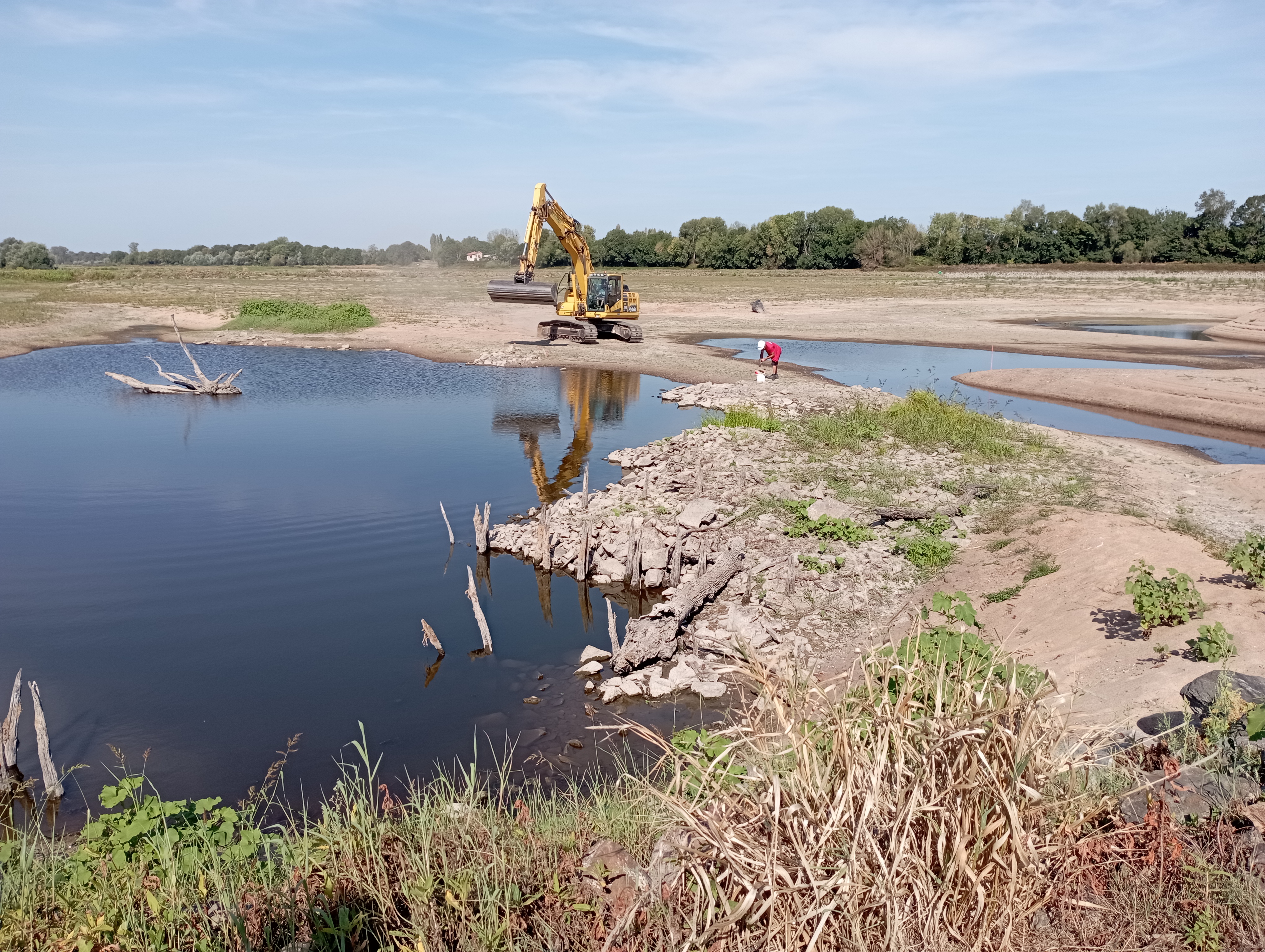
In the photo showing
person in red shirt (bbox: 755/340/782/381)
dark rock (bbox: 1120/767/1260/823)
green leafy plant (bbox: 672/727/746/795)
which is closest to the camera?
green leafy plant (bbox: 672/727/746/795)

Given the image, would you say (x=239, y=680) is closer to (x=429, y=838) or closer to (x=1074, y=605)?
(x=429, y=838)

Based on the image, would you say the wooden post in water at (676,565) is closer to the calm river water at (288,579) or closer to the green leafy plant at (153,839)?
the calm river water at (288,579)

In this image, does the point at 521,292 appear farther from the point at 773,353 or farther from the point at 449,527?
the point at 449,527

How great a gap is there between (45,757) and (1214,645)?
9972 mm

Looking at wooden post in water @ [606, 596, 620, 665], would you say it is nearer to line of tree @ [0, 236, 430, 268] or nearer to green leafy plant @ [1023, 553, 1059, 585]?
green leafy plant @ [1023, 553, 1059, 585]

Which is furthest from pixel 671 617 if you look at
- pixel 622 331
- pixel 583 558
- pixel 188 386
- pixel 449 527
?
pixel 622 331

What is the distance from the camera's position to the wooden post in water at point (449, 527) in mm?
13328

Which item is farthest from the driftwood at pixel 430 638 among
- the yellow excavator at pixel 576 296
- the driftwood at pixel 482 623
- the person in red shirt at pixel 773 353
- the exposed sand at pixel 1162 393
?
the yellow excavator at pixel 576 296

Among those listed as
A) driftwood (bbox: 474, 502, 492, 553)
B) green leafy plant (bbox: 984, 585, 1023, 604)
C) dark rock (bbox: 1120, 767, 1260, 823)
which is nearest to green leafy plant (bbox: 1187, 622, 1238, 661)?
green leafy plant (bbox: 984, 585, 1023, 604)

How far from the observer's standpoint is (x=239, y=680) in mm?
9328

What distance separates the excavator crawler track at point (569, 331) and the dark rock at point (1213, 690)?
1174 inches

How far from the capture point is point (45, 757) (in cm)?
719

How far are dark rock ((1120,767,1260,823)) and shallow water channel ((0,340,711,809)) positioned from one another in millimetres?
4749

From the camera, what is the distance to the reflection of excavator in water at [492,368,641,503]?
17.8 metres
